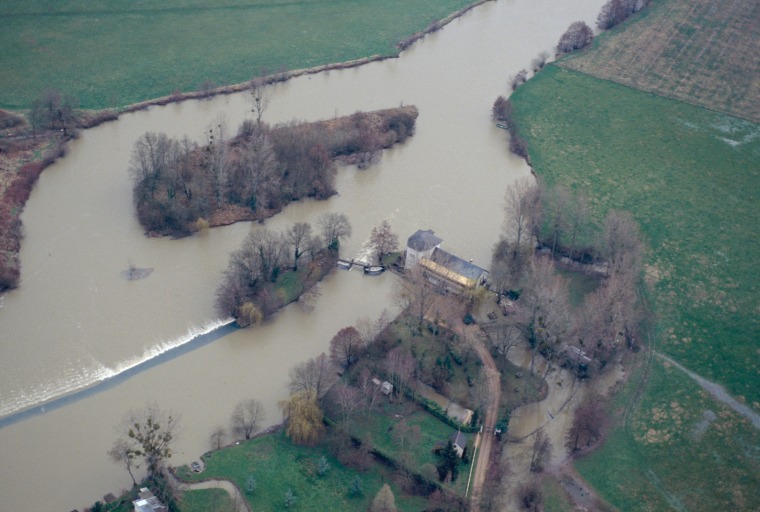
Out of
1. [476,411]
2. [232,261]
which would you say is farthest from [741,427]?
[232,261]

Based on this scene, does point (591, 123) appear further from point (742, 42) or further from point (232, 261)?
point (232, 261)

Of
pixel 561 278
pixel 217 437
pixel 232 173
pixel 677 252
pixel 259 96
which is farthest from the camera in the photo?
pixel 259 96

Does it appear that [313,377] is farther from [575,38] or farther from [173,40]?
[575,38]

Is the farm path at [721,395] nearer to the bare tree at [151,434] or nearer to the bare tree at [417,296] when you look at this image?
the bare tree at [417,296]

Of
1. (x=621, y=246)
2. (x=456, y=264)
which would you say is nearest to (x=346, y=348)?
(x=456, y=264)

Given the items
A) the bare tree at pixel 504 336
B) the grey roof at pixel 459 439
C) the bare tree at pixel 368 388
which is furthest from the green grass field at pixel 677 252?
the bare tree at pixel 368 388

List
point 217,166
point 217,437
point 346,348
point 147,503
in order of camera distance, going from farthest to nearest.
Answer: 1. point 217,166
2. point 346,348
3. point 217,437
4. point 147,503
